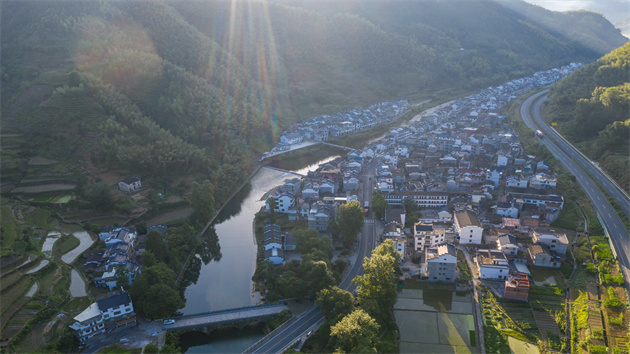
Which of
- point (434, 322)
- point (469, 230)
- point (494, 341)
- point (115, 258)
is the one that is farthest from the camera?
point (469, 230)

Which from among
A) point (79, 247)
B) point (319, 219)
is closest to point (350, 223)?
point (319, 219)

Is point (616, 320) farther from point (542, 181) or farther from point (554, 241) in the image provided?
point (542, 181)

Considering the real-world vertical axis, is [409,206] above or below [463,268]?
above

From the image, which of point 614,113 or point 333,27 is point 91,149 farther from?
point 333,27

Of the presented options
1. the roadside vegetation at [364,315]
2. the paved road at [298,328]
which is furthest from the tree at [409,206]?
the roadside vegetation at [364,315]

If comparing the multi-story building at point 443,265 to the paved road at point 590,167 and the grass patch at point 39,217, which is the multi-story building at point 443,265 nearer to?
the paved road at point 590,167
